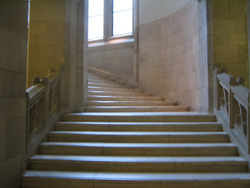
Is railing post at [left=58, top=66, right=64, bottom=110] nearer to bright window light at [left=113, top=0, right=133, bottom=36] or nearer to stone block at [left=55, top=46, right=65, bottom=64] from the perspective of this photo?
stone block at [left=55, top=46, right=65, bottom=64]

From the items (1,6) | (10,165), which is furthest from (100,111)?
(1,6)

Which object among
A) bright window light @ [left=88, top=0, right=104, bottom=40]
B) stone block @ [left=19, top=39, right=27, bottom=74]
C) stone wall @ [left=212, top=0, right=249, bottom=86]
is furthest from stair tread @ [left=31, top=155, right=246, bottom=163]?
bright window light @ [left=88, top=0, right=104, bottom=40]

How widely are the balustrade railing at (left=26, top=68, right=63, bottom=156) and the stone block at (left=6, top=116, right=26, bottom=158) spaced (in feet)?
0.78

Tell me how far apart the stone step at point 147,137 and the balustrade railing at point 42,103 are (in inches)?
18.7

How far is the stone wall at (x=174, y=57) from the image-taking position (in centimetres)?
609

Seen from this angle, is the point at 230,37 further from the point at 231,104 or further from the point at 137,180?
the point at 137,180

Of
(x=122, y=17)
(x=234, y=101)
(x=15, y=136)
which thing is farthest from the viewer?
(x=122, y=17)

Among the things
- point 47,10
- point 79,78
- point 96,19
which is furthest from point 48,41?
point 96,19

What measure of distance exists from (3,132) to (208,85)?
166 inches

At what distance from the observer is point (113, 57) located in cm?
1096

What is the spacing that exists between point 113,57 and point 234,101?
25.2ft

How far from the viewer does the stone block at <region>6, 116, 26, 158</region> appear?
9.27 ft

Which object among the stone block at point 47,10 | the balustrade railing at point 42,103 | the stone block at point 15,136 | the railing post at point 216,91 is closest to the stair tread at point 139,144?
the balustrade railing at point 42,103

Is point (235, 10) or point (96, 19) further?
point (96, 19)
